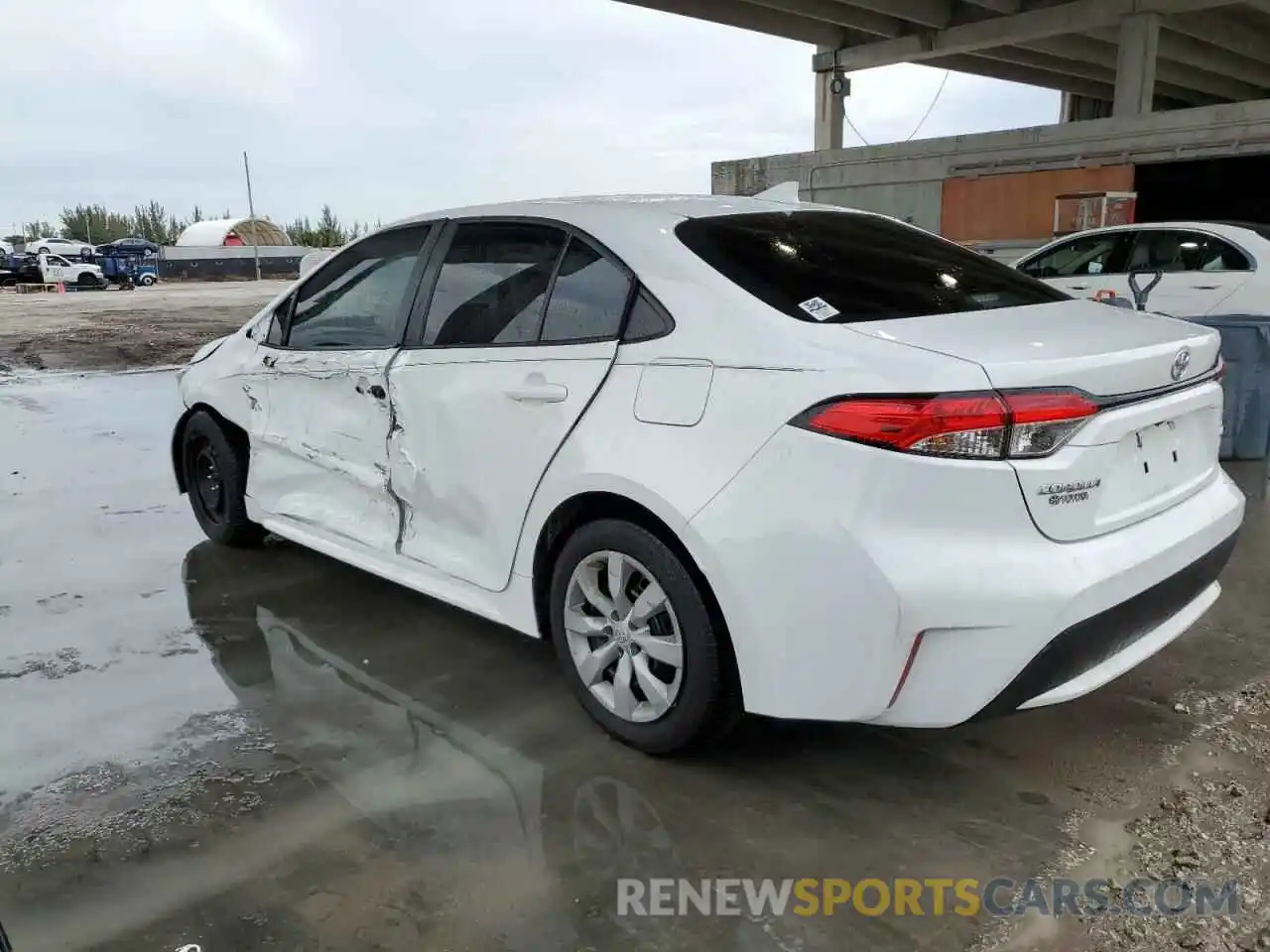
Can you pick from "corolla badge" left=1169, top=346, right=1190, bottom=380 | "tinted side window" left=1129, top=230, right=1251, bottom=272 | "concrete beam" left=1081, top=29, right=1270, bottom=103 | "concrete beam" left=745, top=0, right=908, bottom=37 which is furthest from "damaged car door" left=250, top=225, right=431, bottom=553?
"concrete beam" left=1081, top=29, right=1270, bottom=103

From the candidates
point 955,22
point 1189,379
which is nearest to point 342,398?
point 1189,379

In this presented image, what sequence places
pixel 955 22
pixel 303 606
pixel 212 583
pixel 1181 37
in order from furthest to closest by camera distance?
pixel 1181 37 → pixel 955 22 → pixel 212 583 → pixel 303 606

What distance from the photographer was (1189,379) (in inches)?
104

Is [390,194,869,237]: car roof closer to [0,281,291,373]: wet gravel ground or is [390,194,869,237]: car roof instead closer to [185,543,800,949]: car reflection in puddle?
[185,543,800,949]: car reflection in puddle

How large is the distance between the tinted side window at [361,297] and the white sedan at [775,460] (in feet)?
0.09

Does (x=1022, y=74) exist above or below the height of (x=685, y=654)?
above

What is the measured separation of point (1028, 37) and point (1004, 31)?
Answer: 1.53 feet

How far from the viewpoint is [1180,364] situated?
2.56 meters

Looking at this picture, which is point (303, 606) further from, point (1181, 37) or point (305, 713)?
point (1181, 37)

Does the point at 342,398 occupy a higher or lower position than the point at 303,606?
higher

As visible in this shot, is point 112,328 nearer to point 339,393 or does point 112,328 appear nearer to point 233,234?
point 339,393

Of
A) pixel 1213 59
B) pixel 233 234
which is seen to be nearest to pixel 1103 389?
pixel 1213 59

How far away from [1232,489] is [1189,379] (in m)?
0.50

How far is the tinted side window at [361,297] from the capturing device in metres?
3.50
